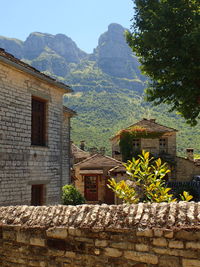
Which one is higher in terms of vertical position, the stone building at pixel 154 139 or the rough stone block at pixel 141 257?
the stone building at pixel 154 139

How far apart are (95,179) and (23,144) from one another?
15230 mm

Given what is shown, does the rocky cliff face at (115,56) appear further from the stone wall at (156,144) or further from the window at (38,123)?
the window at (38,123)

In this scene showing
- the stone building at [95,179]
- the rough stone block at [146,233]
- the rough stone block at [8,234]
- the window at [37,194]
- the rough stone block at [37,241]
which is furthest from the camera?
the stone building at [95,179]

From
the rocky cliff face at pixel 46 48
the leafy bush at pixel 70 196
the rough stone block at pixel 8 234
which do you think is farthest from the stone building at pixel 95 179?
the rocky cliff face at pixel 46 48

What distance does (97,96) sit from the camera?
281 feet

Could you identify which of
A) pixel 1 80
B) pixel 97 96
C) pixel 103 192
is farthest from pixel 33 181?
pixel 97 96

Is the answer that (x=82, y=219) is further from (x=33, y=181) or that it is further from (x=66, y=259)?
(x=33, y=181)

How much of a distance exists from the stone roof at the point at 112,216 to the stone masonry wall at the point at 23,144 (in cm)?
514

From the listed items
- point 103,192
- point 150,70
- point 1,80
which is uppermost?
point 150,70

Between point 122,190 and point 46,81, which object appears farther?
point 46,81

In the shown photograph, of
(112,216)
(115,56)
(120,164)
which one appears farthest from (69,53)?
(112,216)

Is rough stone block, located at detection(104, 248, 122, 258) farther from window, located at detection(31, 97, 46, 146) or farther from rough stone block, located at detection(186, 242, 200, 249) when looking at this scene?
window, located at detection(31, 97, 46, 146)

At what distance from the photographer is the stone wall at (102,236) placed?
3.08 meters

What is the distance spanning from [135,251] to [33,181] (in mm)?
7524
